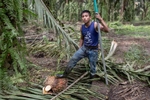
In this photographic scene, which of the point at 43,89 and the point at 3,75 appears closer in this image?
the point at 3,75

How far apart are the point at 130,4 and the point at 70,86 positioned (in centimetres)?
2067

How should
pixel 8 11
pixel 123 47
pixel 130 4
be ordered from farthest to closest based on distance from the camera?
pixel 130 4
pixel 123 47
pixel 8 11

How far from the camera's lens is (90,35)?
4891 millimetres

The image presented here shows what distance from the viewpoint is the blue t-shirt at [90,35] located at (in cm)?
486

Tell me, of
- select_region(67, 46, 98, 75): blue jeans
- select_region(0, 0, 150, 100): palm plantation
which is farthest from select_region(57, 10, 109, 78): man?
select_region(0, 0, 150, 100): palm plantation

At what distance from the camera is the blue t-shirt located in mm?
4855

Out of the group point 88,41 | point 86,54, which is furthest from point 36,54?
point 88,41

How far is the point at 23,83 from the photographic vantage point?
16.4ft

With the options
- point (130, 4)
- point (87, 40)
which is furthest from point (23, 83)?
point (130, 4)

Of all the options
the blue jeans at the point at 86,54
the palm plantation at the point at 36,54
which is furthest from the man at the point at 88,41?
the palm plantation at the point at 36,54

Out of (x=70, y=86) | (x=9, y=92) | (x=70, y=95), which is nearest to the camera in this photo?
(x=9, y=92)

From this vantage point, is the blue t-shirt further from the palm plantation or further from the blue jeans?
the palm plantation

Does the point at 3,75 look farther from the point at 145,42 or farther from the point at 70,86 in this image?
the point at 145,42

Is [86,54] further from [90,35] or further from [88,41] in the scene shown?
[90,35]
